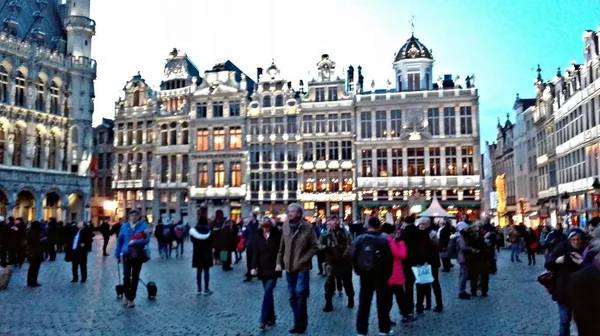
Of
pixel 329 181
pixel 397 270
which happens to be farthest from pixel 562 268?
pixel 329 181

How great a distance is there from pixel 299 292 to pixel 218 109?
45.7 meters

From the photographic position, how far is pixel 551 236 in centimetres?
1315

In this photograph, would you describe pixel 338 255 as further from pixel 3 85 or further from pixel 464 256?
pixel 3 85

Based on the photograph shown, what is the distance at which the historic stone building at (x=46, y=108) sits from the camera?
1517 inches

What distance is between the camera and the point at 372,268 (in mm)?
7457

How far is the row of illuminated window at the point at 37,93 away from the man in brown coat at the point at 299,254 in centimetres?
3597

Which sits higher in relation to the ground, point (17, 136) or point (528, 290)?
point (17, 136)

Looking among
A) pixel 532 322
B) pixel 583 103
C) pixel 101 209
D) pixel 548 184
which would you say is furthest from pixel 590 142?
pixel 101 209

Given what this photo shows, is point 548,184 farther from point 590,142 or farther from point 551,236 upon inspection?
point 551,236

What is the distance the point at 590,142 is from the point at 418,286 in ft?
92.6

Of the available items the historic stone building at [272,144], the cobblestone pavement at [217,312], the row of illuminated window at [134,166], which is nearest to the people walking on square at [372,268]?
the cobblestone pavement at [217,312]

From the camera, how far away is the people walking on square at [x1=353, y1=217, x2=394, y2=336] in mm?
7461

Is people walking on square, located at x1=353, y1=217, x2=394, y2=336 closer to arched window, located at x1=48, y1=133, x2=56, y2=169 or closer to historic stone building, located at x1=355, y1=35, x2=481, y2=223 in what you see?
arched window, located at x1=48, y1=133, x2=56, y2=169

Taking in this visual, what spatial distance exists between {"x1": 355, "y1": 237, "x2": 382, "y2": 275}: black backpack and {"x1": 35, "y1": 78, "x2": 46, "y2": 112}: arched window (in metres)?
39.0
